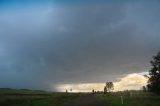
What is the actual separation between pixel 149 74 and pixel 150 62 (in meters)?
2.74

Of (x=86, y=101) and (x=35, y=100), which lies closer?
(x=86, y=101)

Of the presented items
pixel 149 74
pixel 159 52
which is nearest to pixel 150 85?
pixel 149 74

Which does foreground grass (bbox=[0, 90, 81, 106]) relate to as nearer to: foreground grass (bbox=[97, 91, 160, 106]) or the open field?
the open field

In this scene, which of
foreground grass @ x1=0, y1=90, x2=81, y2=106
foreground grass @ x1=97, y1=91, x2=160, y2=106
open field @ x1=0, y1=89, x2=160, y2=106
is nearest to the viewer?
foreground grass @ x1=97, y1=91, x2=160, y2=106

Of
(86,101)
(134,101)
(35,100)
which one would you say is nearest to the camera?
(134,101)

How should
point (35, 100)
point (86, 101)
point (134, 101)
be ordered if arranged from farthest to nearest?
point (35, 100) < point (86, 101) < point (134, 101)

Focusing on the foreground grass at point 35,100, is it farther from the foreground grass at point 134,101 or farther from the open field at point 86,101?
the foreground grass at point 134,101

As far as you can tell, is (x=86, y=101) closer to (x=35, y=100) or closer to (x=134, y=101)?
(x=134, y=101)

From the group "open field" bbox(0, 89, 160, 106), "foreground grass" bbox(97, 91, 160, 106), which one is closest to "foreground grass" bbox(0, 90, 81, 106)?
"open field" bbox(0, 89, 160, 106)

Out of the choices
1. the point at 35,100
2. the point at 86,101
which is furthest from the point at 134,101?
the point at 35,100

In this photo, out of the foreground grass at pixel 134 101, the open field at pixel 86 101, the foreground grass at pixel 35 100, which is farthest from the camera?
the foreground grass at pixel 35 100

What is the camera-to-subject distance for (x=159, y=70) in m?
65.0

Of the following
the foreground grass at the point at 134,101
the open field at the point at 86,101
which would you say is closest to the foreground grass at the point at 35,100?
the open field at the point at 86,101

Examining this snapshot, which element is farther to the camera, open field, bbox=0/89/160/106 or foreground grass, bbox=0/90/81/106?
foreground grass, bbox=0/90/81/106
